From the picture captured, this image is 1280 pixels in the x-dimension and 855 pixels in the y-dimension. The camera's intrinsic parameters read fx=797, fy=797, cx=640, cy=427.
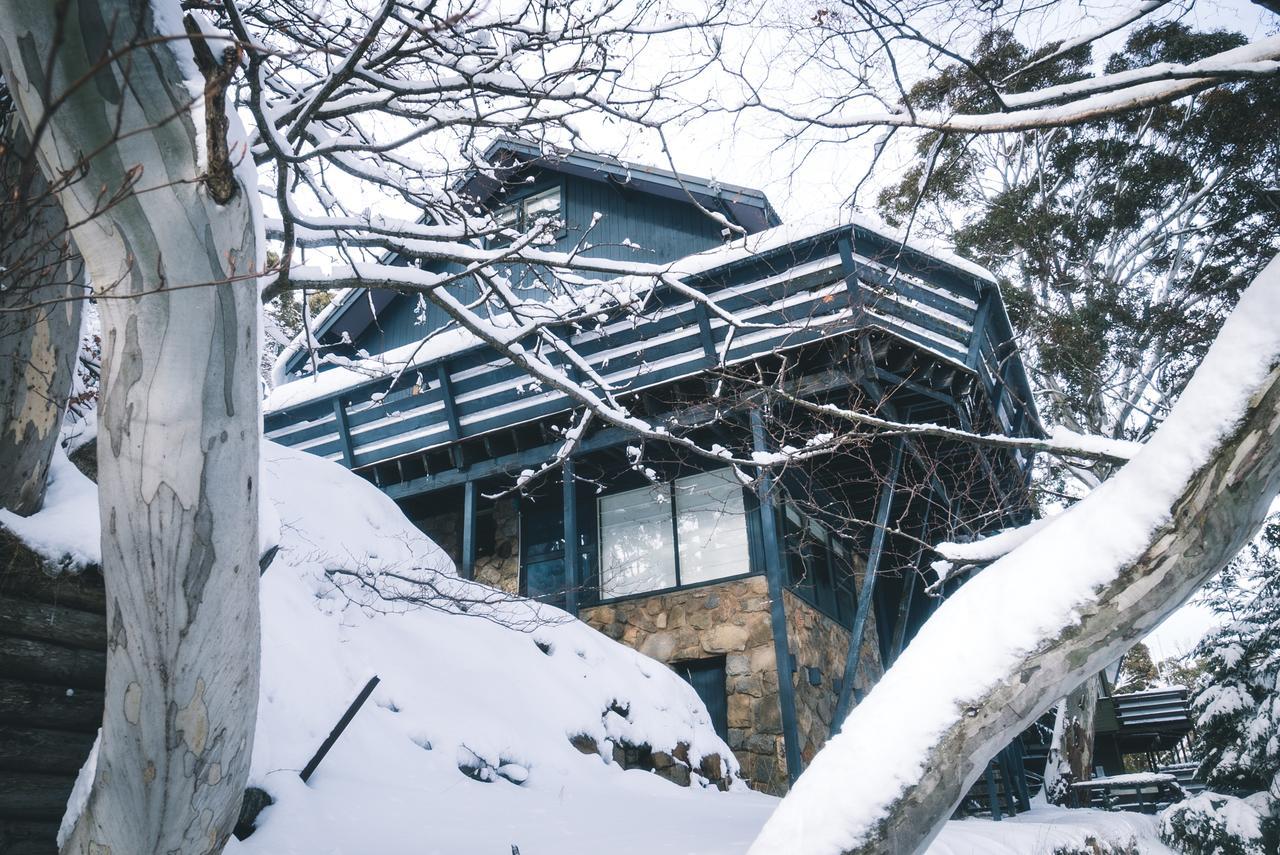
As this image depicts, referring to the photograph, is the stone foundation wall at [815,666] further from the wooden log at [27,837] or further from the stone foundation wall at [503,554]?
the wooden log at [27,837]

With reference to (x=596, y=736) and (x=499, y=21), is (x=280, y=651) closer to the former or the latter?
(x=596, y=736)

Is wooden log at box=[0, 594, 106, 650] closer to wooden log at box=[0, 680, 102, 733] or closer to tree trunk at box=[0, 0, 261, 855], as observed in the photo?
wooden log at box=[0, 680, 102, 733]

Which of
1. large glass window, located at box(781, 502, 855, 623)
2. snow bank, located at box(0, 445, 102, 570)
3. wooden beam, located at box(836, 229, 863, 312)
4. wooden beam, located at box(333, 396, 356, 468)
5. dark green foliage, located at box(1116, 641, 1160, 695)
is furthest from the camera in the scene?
dark green foliage, located at box(1116, 641, 1160, 695)

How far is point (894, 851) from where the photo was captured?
1.67 m

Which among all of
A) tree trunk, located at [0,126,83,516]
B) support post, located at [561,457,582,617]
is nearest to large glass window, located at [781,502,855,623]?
support post, located at [561,457,582,617]

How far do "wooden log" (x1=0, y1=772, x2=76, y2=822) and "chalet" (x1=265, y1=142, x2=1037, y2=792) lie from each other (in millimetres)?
5006

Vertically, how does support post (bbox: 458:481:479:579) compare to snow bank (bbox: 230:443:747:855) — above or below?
above

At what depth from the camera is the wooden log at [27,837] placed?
2721 millimetres

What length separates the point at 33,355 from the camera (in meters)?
2.96

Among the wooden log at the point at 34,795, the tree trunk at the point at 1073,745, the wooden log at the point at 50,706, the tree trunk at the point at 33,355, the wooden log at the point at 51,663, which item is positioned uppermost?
the tree trunk at the point at 33,355

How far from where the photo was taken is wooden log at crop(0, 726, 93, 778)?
8.99ft

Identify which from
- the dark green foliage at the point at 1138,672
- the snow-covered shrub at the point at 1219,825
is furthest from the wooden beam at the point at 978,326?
the dark green foliage at the point at 1138,672

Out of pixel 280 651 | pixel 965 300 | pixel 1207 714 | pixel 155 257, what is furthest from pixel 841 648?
pixel 155 257

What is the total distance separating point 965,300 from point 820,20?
228 inches
